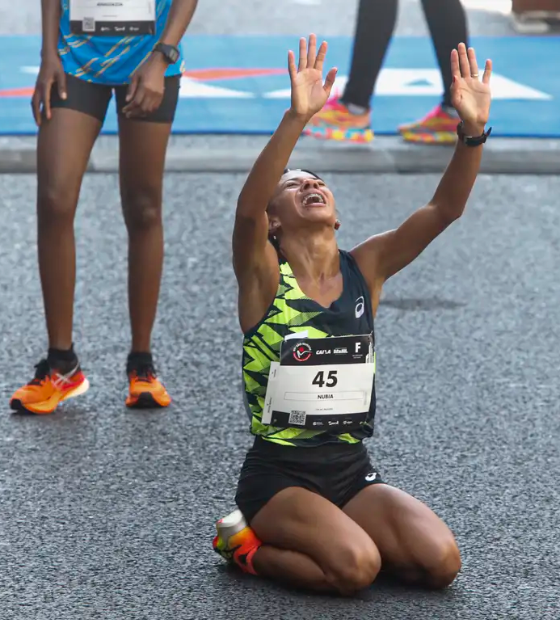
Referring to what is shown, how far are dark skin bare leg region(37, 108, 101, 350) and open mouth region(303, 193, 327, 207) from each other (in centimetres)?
91

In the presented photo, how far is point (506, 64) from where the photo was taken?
27.6 ft

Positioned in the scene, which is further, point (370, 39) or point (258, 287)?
point (370, 39)

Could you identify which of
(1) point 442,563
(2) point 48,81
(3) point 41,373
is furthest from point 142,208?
(1) point 442,563

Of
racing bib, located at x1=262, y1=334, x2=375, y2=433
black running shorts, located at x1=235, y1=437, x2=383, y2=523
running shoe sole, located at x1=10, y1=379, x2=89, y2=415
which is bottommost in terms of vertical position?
running shoe sole, located at x1=10, y1=379, x2=89, y2=415

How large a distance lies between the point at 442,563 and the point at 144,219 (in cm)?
146

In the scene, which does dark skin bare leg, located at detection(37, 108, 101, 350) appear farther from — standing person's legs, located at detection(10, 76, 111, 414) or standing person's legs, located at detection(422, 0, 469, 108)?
standing person's legs, located at detection(422, 0, 469, 108)

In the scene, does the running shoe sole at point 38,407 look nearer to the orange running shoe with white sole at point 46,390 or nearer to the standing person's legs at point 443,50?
the orange running shoe with white sole at point 46,390

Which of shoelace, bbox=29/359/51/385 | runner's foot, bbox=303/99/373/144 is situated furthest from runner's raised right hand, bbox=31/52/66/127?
runner's foot, bbox=303/99/373/144

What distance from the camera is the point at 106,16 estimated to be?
11.5ft

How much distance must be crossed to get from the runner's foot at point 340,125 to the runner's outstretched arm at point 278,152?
A: 12.9 ft

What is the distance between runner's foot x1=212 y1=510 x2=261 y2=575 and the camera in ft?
9.00

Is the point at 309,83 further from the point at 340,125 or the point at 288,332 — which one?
the point at 340,125

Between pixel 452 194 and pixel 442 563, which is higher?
pixel 452 194

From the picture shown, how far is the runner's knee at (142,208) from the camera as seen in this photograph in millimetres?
3643
